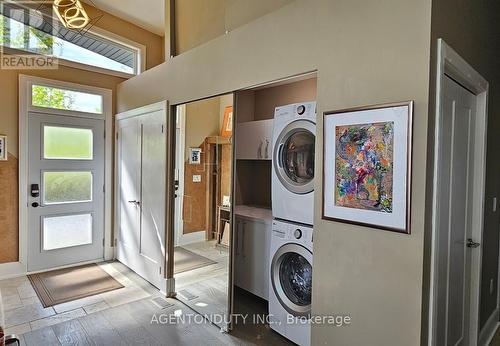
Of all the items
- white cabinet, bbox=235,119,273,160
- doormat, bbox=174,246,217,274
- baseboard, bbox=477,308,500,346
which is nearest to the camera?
baseboard, bbox=477,308,500,346

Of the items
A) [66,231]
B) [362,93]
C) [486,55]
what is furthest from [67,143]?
[486,55]

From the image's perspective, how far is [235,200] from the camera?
284cm

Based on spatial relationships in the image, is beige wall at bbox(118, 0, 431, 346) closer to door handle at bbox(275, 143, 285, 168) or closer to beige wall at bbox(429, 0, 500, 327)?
beige wall at bbox(429, 0, 500, 327)

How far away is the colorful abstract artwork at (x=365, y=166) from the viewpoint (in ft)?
5.47

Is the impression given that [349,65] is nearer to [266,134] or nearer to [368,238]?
[368,238]

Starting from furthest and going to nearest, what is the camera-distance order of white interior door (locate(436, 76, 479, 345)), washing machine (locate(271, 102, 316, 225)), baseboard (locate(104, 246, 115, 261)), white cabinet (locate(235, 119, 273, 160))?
baseboard (locate(104, 246, 115, 261))
white cabinet (locate(235, 119, 273, 160))
washing machine (locate(271, 102, 316, 225))
white interior door (locate(436, 76, 479, 345))

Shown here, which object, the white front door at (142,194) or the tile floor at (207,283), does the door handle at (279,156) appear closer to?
the tile floor at (207,283)

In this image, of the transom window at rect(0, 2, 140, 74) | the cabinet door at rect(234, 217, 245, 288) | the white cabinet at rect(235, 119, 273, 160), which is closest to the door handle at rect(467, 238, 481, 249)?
the white cabinet at rect(235, 119, 273, 160)

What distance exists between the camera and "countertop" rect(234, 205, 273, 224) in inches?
110

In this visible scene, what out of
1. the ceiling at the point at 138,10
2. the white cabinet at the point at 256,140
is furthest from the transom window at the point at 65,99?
the white cabinet at the point at 256,140

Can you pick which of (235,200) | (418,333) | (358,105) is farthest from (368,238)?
(235,200)

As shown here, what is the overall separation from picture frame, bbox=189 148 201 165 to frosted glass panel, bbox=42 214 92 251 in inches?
83.9

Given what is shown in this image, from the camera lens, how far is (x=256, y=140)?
9.80 feet

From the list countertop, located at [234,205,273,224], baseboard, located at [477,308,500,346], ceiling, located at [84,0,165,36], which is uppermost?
ceiling, located at [84,0,165,36]
